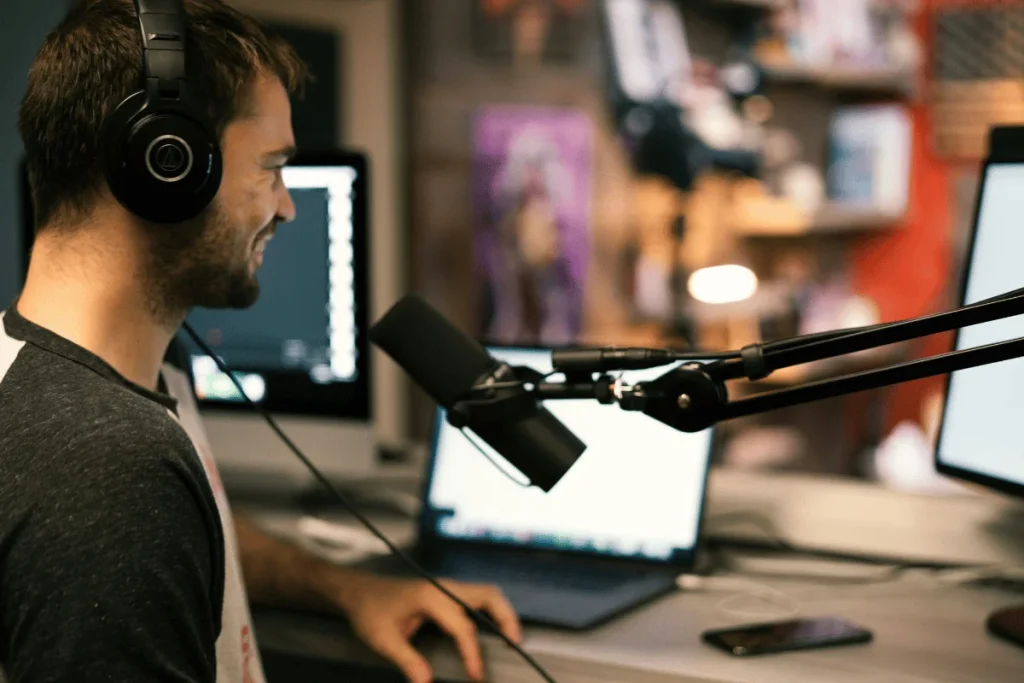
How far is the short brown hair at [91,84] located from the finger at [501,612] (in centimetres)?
49

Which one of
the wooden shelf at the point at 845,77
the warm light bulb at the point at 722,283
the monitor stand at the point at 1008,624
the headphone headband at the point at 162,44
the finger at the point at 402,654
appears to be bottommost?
the finger at the point at 402,654

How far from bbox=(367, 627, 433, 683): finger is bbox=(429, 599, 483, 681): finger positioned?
0.03m

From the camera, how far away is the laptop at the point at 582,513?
1.20 metres

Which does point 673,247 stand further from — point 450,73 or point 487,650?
point 487,650

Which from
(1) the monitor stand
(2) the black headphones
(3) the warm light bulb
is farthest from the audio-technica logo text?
(3) the warm light bulb

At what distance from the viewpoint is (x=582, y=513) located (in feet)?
4.11

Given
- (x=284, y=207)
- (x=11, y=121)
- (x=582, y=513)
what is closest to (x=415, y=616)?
(x=582, y=513)

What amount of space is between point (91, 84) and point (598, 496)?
2.31 feet

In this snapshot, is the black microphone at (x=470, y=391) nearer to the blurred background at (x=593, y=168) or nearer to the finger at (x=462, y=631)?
the finger at (x=462, y=631)

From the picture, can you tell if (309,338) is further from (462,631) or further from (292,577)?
(462,631)

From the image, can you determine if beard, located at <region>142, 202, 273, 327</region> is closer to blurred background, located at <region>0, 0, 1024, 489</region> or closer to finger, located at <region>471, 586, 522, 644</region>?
finger, located at <region>471, 586, 522, 644</region>

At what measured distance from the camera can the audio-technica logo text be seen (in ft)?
2.63

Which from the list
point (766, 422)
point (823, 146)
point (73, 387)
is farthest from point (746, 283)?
point (73, 387)

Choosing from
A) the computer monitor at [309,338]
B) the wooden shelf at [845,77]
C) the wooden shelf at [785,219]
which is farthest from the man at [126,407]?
the wooden shelf at [845,77]
